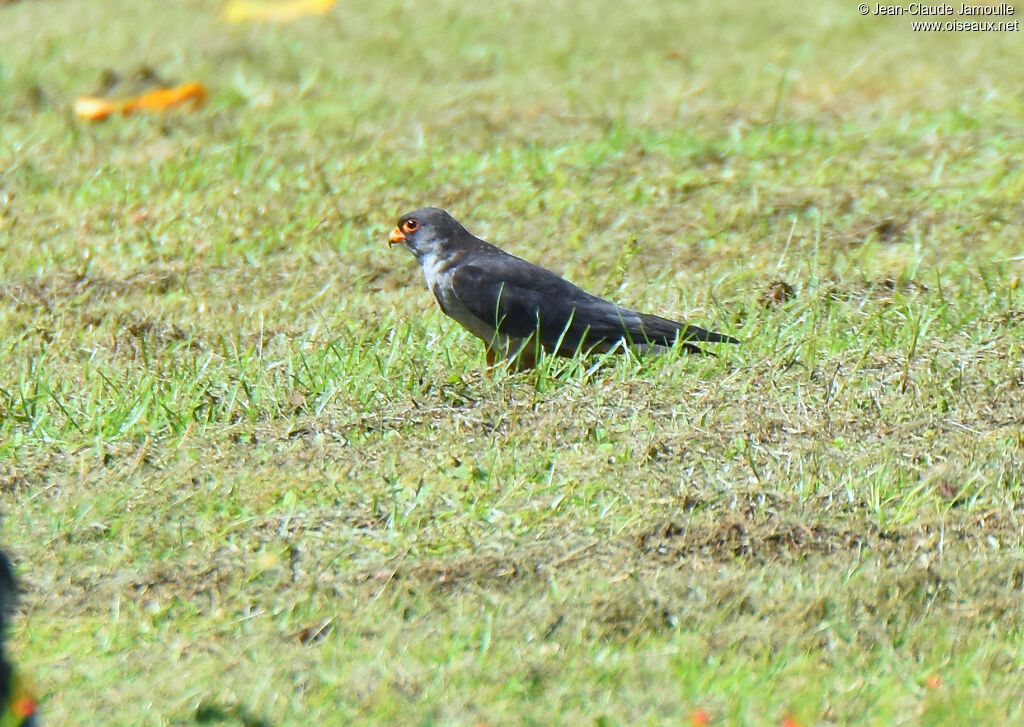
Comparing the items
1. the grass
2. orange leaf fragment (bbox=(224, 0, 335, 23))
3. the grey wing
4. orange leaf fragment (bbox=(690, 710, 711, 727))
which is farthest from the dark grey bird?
orange leaf fragment (bbox=(224, 0, 335, 23))

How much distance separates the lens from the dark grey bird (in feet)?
21.6

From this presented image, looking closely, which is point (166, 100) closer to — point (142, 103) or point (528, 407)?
point (142, 103)

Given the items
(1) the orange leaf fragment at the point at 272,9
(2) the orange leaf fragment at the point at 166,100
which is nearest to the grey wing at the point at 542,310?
(2) the orange leaf fragment at the point at 166,100

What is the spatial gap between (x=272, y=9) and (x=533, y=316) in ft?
23.5

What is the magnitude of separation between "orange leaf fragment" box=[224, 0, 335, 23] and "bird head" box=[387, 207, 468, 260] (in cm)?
569

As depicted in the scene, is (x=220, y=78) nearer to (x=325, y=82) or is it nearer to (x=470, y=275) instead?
(x=325, y=82)

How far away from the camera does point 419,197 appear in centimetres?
898

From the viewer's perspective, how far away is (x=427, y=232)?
7.39m

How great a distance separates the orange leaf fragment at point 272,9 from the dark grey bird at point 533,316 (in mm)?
6321

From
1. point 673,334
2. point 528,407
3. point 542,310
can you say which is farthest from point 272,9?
point 528,407

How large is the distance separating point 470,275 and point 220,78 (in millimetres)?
4981

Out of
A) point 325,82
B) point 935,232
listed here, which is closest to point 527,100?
point 325,82

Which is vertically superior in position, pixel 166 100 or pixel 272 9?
pixel 272 9

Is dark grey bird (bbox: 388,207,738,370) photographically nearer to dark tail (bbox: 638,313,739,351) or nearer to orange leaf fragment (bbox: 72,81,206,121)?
dark tail (bbox: 638,313,739,351)
